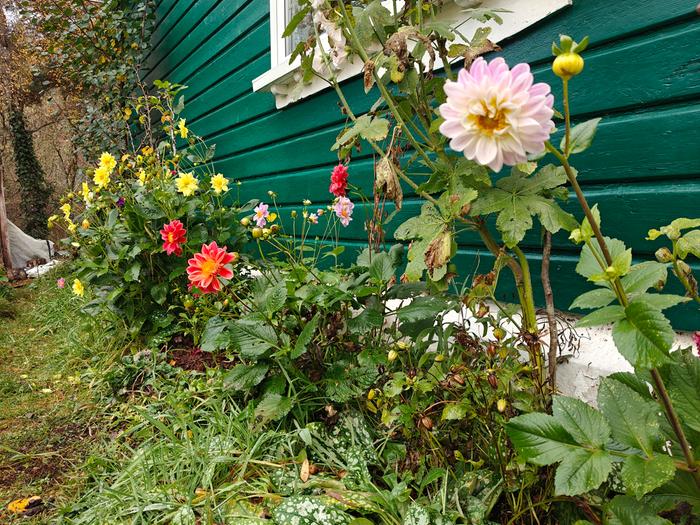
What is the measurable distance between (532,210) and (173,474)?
48.2 inches

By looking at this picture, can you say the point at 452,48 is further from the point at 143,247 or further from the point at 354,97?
the point at 143,247

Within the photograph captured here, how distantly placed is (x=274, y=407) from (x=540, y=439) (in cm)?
85

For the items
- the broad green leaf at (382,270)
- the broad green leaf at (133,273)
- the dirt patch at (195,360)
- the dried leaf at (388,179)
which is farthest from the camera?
the broad green leaf at (133,273)

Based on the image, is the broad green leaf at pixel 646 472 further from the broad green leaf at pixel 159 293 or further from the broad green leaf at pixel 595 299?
the broad green leaf at pixel 159 293

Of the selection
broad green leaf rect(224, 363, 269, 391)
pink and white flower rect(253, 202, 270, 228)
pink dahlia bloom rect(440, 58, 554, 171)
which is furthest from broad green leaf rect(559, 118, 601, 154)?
pink and white flower rect(253, 202, 270, 228)

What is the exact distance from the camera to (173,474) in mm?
1431

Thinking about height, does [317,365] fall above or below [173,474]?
above

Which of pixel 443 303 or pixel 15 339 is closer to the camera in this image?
pixel 443 303

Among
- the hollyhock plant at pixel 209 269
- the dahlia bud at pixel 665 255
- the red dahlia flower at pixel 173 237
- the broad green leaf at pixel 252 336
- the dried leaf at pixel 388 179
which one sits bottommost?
the broad green leaf at pixel 252 336

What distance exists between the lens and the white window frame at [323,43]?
1515 mm

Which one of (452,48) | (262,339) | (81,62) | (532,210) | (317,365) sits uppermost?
(81,62)

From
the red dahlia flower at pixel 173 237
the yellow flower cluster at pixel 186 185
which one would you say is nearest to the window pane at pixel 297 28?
the yellow flower cluster at pixel 186 185

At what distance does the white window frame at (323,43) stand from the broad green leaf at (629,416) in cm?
108

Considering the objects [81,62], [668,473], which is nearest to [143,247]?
[668,473]
